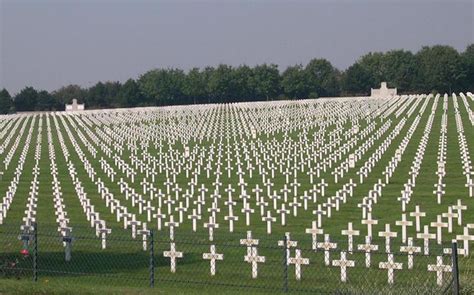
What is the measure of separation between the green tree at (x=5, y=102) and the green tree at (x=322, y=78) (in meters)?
37.9

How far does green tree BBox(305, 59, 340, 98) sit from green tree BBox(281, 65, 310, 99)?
842 mm

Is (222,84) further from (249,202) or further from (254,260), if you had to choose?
(254,260)

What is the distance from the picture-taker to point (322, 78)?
129 meters

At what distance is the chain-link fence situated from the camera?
48.6ft

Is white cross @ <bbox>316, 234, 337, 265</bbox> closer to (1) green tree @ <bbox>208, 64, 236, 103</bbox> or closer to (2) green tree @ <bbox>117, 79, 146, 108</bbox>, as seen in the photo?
(1) green tree @ <bbox>208, 64, 236, 103</bbox>

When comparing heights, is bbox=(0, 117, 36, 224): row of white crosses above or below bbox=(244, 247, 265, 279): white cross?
below

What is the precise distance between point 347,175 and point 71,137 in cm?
3155

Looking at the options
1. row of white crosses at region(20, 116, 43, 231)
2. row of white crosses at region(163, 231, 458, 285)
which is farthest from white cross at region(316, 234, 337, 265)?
row of white crosses at region(20, 116, 43, 231)

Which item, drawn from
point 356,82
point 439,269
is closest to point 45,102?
point 356,82

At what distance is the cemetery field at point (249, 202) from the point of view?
1625cm

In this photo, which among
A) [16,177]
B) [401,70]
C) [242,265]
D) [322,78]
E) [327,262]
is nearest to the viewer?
[327,262]

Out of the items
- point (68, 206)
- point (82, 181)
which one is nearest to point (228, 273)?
point (68, 206)

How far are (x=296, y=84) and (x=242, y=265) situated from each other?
4155 inches

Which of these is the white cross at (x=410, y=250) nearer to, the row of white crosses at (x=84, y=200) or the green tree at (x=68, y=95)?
the row of white crosses at (x=84, y=200)
